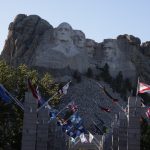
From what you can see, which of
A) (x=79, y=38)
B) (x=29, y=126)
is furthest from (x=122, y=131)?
(x=79, y=38)

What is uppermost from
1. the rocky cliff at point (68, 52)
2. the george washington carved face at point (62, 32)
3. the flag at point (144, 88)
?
the george washington carved face at point (62, 32)

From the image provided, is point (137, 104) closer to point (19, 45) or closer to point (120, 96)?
point (120, 96)

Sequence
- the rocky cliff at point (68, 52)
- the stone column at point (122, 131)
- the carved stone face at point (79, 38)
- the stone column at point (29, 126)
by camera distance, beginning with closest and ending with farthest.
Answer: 1. the stone column at point (29, 126)
2. the stone column at point (122, 131)
3. the rocky cliff at point (68, 52)
4. the carved stone face at point (79, 38)

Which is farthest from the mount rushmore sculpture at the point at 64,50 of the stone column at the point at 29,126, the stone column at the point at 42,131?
the stone column at the point at 29,126

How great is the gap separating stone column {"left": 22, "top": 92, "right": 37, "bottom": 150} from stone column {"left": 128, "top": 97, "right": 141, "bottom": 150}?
18.7ft

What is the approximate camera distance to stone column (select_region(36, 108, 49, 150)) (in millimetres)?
32500

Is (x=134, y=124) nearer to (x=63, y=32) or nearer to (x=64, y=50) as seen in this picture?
(x=64, y=50)

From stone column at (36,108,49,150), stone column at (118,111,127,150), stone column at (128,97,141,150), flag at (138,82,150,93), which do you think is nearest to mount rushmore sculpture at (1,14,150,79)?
stone column at (118,111,127,150)

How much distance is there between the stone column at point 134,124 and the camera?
3151 centimetres

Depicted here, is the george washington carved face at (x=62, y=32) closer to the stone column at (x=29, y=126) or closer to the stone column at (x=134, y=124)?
the stone column at (x=134, y=124)

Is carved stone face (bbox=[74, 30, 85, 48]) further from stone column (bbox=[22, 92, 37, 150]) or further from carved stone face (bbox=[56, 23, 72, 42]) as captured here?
stone column (bbox=[22, 92, 37, 150])

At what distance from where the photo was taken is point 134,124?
31812 millimetres

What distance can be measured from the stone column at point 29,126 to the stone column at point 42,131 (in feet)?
4.56

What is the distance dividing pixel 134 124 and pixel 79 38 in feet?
289
